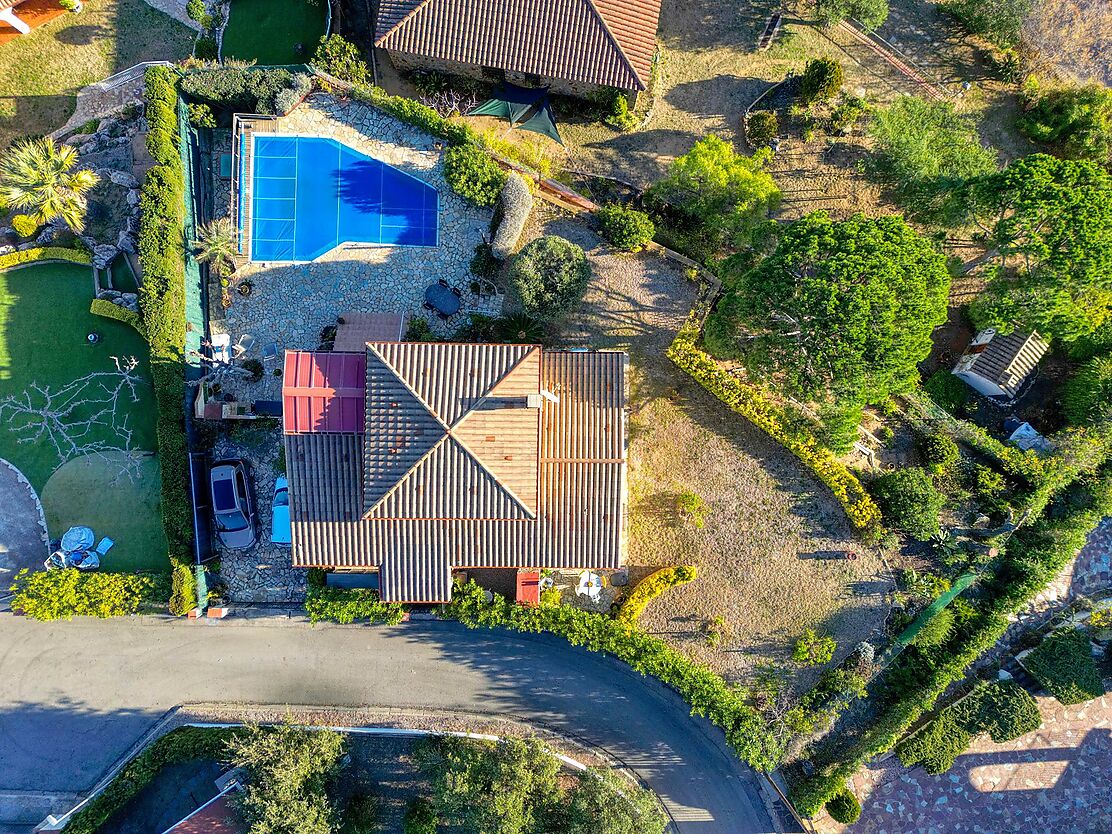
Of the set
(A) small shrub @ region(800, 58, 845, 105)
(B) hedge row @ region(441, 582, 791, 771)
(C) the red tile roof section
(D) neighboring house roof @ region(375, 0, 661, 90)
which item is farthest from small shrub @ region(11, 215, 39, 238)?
(A) small shrub @ region(800, 58, 845, 105)

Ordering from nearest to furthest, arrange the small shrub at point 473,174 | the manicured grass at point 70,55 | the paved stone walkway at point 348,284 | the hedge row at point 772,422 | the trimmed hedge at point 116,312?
the hedge row at point 772,422
the small shrub at point 473,174
the trimmed hedge at point 116,312
the paved stone walkway at point 348,284
the manicured grass at point 70,55

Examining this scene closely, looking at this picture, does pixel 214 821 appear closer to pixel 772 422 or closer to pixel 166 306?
pixel 166 306

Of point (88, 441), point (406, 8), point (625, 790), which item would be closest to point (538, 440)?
point (625, 790)

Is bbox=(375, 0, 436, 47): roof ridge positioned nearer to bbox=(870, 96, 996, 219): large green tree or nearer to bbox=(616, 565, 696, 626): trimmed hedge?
bbox=(870, 96, 996, 219): large green tree

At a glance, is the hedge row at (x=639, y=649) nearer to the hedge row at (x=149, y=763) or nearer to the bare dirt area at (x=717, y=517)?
the bare dirt area at (x=717, y=517)

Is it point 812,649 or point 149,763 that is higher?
point 812,649

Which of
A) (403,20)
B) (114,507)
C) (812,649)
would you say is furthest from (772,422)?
(114,507)

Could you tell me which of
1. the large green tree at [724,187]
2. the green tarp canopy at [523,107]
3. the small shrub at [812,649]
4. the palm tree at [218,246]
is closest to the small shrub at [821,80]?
the large green tree at [724,187]
